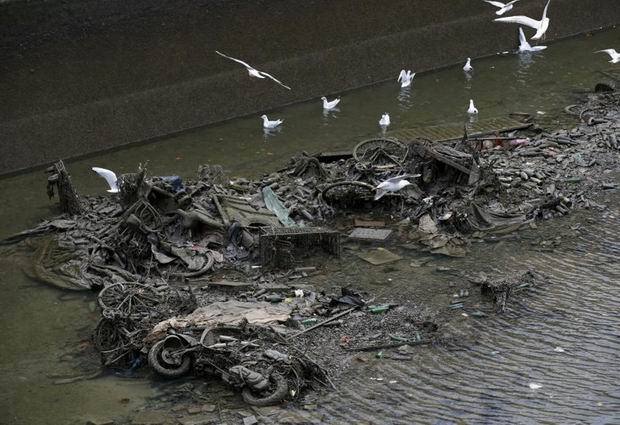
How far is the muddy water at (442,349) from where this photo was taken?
8.06 m

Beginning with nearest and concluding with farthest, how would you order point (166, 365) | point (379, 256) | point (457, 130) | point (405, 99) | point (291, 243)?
point (166, 365) → point (291, 243) → point (379, 256) → point (457, 130) → point (405, 99)

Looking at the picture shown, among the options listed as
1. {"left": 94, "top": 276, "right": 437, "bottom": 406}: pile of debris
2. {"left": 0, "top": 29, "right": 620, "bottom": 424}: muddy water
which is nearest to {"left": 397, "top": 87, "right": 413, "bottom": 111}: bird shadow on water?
{"left": 0, "top": 29, "right": 620, "bottom": 424}: muddy water

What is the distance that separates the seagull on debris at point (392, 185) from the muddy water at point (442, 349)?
41.0 inches

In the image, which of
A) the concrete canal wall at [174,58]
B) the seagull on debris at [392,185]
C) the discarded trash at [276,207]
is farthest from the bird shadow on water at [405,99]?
the discarded trash at [276,207]

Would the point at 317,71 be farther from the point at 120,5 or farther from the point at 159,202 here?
the point at 159,202

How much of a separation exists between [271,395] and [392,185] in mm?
4385

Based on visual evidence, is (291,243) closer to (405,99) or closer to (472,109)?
(472,109)

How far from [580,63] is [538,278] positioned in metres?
10.6

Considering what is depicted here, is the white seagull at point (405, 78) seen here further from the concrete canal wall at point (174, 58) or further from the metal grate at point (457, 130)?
the metal grate at point (457, 130)

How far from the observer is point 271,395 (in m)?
8.18

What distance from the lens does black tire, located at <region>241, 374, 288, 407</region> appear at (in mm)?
8156

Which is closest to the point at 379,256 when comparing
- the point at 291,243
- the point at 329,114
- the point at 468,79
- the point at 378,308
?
the point at 291,243

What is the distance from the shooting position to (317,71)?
59.6ft

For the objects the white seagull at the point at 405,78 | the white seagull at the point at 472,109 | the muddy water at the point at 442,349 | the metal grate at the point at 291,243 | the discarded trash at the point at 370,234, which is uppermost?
the white seagull at the point at 405,78
